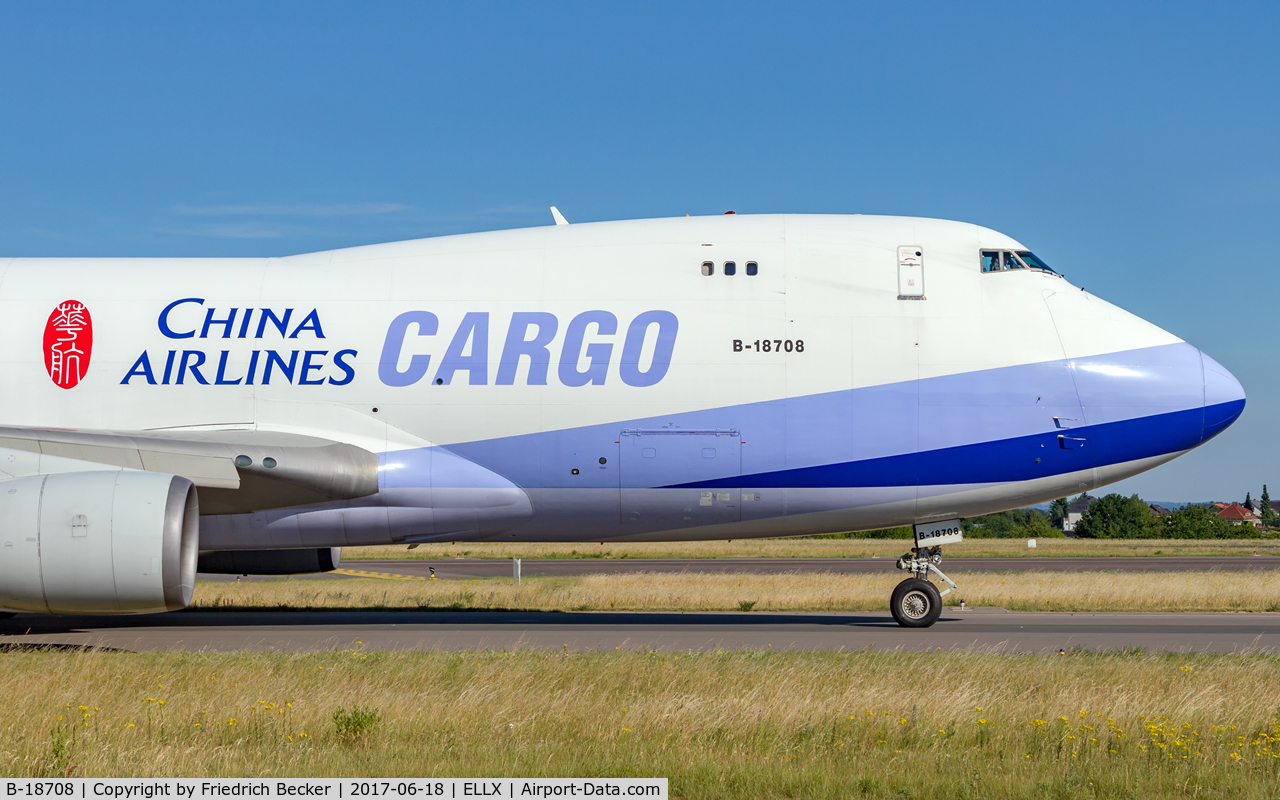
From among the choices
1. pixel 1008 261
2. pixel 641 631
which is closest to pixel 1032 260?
pixel 1008 261

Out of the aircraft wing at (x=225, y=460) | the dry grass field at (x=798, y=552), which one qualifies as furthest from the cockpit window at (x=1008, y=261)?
the dry grass field at (x=798, y=552)

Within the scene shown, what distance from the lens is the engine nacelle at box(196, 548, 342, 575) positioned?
61.1 feet

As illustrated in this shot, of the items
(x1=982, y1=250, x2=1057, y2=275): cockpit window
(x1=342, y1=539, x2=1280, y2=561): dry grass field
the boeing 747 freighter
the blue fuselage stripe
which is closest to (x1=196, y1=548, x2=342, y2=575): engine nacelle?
the boeing 747 freighter

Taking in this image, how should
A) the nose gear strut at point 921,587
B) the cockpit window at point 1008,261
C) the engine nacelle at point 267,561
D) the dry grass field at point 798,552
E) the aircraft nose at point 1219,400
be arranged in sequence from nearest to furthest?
the aircraft nose at point 1219,400 < the cockpit window at point 1008,261 < the nose gear strut at point 921,587 < the engine nacelle at point 267,561 < the dry grass field at point 798,552

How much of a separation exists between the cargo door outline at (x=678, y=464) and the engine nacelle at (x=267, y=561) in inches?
235

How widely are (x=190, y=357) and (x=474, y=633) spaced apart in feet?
20.2

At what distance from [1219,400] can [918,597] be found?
555 centimetres

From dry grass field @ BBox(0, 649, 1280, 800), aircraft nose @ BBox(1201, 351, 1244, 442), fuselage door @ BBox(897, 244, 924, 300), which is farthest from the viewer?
fuselage door @ BBox(897, 244, 924, 300)

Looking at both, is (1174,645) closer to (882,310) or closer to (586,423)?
(882,310)

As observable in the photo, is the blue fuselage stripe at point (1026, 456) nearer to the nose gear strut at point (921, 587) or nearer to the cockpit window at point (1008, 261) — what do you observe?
the nose gear strut at point (921, 587)

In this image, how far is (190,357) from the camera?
16797 millimetres

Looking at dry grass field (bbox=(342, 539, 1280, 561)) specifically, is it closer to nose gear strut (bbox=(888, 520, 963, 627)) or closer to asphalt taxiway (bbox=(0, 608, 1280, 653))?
asphalt taxiway (bbox=(0, 608, 1280, 653))

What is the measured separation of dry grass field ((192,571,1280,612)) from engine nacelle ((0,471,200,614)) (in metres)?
8.84

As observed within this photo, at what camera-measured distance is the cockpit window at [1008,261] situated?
17.5 metres
